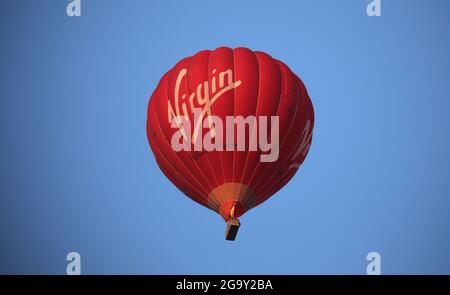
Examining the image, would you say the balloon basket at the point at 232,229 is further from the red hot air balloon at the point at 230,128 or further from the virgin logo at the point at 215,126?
the virgin logo at the point at 215,126

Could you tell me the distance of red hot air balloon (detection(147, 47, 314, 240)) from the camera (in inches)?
870

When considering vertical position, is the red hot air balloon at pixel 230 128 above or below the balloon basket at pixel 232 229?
above

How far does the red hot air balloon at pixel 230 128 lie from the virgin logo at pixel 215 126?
0.08 ft

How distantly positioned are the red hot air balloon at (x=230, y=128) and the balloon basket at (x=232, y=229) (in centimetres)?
2

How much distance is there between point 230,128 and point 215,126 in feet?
1.16

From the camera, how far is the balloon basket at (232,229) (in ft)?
72.3

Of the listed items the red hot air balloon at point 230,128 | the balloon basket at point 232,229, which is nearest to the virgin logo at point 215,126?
the red hot air balloon at point 230,128

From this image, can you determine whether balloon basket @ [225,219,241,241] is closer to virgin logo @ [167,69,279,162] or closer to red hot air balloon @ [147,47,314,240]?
red hot air balloon @ [147,47,314,240]

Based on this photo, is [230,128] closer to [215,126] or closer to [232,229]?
[215,126]

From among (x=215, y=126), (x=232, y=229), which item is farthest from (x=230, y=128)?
(x=232, y=229)

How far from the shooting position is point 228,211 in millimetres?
22109

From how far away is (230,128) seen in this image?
22.0m
